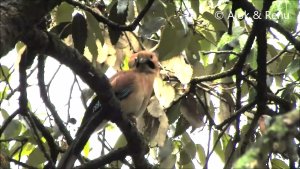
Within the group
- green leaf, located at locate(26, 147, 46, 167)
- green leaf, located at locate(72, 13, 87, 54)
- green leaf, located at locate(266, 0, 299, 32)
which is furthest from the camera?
green leaf, located at locate(26, 147, 46, 167)

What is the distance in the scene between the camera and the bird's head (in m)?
3.96

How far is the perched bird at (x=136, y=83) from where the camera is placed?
3713mm

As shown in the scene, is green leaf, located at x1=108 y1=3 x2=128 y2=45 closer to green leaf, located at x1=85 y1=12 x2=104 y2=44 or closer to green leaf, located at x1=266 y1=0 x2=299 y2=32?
green leaf, located at x1=85 y1=12 x2=104 y2=44

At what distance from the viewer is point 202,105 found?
3.32 metres

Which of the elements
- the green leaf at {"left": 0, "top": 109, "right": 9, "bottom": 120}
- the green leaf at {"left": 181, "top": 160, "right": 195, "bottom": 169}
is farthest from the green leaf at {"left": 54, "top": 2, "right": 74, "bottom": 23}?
the green leaf at {"left": 181, "top": 160, "right": 195, "bottom": 169}

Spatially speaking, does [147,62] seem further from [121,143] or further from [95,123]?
[95,123]

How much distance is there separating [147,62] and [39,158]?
1.10 metres

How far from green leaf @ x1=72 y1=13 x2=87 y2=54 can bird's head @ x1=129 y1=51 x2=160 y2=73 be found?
103cm

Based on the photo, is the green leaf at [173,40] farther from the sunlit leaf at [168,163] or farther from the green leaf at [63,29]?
the sunlit leaf at [168,163]

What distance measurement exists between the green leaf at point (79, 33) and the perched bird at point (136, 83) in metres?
0.76

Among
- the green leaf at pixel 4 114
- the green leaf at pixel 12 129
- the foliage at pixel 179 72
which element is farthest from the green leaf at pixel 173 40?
the green leaf at pixel 4 114

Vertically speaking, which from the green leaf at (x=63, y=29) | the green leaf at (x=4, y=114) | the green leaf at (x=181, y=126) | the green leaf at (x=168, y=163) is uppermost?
the green leaf at (x=4, y=114)

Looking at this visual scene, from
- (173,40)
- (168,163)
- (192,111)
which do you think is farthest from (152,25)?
(168,163)

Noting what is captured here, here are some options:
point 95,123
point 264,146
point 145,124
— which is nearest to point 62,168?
point 95,123
